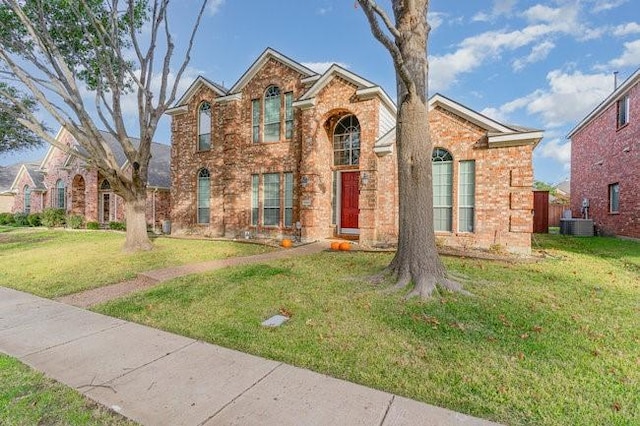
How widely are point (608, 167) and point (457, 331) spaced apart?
1667 centimetres

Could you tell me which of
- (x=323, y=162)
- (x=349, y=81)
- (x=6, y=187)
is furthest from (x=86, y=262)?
(x=6, y=187)

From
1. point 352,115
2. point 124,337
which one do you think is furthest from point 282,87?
point 124,337

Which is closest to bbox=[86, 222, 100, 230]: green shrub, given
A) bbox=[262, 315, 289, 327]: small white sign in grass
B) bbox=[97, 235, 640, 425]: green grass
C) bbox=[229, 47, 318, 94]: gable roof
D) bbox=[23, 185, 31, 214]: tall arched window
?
bbox=[23, 185, 31, 214]: tall arched window

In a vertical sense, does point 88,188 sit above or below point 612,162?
below

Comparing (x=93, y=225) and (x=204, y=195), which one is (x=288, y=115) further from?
(x=93, y=225)

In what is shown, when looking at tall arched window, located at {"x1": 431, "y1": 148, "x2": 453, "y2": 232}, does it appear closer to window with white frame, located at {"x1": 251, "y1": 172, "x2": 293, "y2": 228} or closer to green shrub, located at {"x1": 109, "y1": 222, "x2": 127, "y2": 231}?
window with white frame, located at {"x1": 251, "y1": 172, "x2": 293, "y2": 228}

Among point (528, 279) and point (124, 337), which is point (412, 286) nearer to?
point (528, 279)

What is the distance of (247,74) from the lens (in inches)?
544

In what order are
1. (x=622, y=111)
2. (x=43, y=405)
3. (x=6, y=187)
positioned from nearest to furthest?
(x=43, y=405), (x=622, y=111), (x=6, y=187)

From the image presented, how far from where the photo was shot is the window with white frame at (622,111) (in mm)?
13450

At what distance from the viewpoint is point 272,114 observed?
44.2 feet

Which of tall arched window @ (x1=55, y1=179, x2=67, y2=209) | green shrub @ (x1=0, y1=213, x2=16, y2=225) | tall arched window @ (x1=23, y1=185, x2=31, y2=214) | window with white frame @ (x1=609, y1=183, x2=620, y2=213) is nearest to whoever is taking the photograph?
window with white frame @ (x1=609, y1=183, x2=620, y2=213)

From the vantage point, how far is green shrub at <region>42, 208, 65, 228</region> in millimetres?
21797

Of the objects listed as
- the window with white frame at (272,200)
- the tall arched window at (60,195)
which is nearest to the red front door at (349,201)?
the window with white frame at (272,200)
